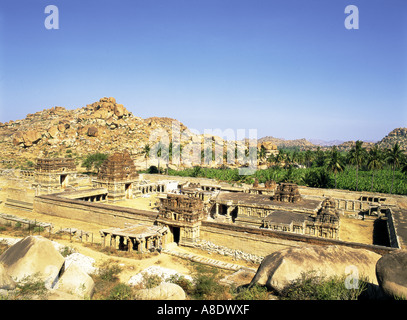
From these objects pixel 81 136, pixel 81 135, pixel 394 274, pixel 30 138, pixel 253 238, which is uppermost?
pixel 81 135

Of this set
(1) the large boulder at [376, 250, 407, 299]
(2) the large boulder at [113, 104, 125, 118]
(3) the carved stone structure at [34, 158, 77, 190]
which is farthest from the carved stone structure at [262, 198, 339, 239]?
(2) the large boulder at [113, 104, 125, 118]

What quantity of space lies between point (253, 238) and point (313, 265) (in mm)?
13501

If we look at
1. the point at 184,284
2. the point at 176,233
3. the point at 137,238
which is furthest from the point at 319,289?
the point at 176,233

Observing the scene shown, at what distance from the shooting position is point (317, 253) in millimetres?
13867

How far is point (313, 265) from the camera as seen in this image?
13.2 metres

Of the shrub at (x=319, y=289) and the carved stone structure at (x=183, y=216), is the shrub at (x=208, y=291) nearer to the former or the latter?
the shrub at (x=319, y=289)

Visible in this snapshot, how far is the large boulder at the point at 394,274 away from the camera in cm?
1004

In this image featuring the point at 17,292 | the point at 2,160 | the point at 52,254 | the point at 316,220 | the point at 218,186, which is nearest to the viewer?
the point at 17,292

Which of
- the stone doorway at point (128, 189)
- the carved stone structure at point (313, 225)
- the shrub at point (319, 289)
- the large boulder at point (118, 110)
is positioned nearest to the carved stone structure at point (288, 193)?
the carved stone structure at point (313, 225)

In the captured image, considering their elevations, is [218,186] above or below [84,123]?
below

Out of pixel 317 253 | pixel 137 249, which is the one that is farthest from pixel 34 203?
pixel 317 253

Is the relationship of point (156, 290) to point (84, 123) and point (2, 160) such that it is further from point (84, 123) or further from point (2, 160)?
point (84, 123)

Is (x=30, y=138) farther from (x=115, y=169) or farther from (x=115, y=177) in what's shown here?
(x=115, y=177)
